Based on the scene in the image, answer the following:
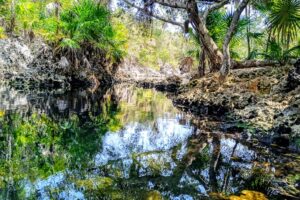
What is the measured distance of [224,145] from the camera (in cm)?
537

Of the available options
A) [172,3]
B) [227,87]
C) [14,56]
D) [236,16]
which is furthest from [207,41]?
[14,56]

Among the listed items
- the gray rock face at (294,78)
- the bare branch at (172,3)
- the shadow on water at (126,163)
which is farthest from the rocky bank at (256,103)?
the bare branch at (172,3)

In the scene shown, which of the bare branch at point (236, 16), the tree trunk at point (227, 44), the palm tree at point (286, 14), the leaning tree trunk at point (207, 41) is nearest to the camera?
the palm tree at point (286, 14)

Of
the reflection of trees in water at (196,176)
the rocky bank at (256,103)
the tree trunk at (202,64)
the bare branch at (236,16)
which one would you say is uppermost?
the bare branch at (236,16)

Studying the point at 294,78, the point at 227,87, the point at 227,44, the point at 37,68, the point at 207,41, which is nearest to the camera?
the point at 294,78

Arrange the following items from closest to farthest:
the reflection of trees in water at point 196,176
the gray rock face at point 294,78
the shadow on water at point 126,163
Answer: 1. the shadow on water at point 126,163
2. the reflection of trees in water at point 196,176
3. the gray rock face at point 294,78

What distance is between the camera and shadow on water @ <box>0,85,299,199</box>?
3162 millimetres

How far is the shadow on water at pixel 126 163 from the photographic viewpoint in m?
3.16

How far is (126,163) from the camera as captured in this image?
4.13 meters

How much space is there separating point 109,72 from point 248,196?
1908cm

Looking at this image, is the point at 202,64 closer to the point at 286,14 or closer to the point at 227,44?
the point at 227,44

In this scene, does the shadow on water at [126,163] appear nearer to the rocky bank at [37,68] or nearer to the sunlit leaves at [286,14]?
the sunlit leaves at [286,14]

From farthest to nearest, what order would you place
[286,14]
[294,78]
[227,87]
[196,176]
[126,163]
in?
[227,87] → [286,14] → [294,78] → [126,163] → [196,176]

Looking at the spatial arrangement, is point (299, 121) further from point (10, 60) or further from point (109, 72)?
point (109, 72)
